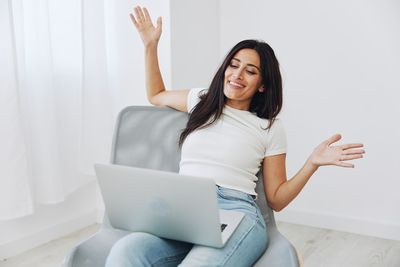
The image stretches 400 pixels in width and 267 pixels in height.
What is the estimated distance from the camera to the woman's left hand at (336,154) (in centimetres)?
119

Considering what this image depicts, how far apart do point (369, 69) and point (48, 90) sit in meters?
1.48

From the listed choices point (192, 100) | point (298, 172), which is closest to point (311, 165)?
point (298, 172)

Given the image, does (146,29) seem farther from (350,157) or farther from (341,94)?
(341,94)

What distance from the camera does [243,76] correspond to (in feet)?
4.64

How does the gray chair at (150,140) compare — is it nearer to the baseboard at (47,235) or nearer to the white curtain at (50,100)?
the white curtain at (50,100)

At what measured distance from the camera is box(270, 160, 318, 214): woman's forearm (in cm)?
128

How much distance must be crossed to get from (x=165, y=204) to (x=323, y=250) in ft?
4.39

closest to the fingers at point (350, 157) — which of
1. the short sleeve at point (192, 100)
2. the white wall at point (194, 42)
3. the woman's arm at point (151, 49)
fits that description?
the short sleeve at point (192, 100)

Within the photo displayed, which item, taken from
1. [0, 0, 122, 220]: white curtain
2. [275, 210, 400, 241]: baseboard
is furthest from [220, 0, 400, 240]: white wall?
[0, 0, 122, 220]: white curtain

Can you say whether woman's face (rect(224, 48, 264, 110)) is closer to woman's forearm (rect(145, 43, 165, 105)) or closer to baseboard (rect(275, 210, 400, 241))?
woman's forearm (rect(145, 43, 165, 105))

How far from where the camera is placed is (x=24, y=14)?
1.99m

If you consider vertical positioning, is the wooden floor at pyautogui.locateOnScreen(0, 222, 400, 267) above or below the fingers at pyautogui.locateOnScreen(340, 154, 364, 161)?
below

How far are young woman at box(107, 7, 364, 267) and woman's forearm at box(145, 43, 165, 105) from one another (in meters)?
0.06

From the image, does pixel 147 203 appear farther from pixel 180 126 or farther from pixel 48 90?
pixel 48 90
